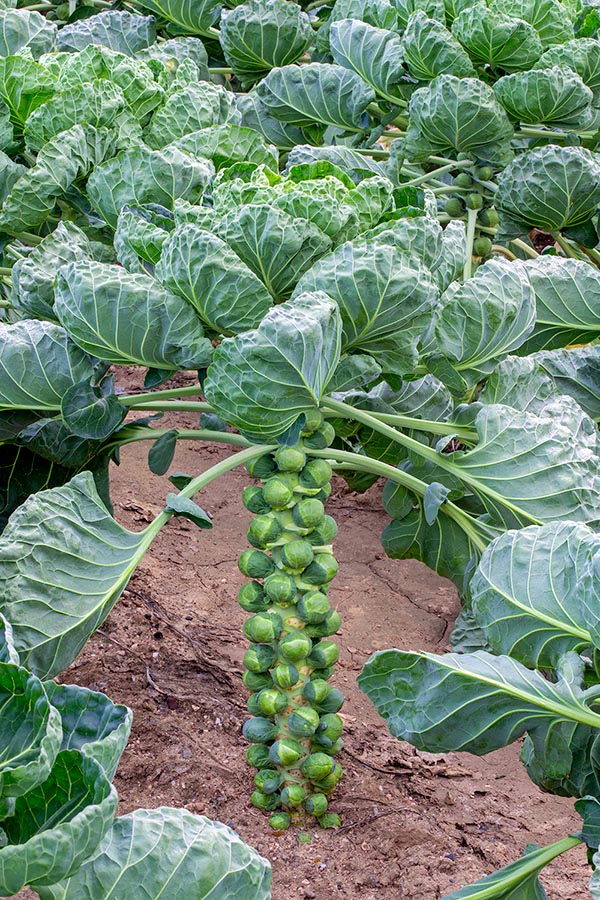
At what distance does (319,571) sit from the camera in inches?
78.5

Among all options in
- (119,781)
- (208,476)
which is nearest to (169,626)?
(119,781)

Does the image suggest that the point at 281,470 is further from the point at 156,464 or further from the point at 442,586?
the point at 442,586

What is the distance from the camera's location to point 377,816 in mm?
2148

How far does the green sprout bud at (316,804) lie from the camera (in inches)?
82.4

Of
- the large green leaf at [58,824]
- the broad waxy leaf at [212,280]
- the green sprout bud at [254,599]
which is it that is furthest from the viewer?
the green sprout bud at [254,599]

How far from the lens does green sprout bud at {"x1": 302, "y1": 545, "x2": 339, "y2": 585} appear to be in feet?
6.54

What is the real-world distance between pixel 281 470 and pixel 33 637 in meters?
0.55

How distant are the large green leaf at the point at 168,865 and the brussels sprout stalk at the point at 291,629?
0.78m

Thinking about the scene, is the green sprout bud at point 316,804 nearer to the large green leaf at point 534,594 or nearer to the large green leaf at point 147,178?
the large green leaf at point 534,594

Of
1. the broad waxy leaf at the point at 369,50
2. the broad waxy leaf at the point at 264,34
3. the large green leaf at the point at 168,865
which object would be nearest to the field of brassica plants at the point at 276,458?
the large green leaf at the point at 168,865

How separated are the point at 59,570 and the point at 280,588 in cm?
41

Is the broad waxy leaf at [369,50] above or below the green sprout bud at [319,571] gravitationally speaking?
above

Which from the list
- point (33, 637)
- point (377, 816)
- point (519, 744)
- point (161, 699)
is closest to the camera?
point (33, 637)

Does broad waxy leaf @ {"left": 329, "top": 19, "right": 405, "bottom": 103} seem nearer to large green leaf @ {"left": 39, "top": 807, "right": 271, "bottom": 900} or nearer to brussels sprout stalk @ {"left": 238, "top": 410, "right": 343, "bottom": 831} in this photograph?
brussels sprout stalk @ {"left": 238, "top": 410, "right": 343, "bottom": 831}
